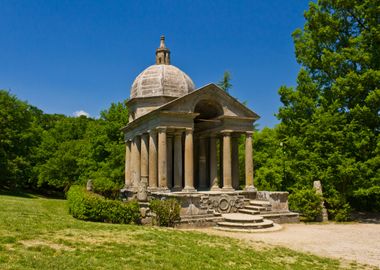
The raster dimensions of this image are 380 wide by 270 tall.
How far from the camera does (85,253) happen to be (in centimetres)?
932

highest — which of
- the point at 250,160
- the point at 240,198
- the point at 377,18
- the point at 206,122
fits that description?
the point at 377,18

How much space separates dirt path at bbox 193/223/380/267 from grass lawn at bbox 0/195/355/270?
1.36 m

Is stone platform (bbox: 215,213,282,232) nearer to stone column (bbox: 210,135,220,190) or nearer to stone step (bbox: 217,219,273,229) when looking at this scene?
stone step (bbox: 217,219,273,229)

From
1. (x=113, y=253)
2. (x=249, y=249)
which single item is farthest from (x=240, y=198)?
(x=113, y=253)

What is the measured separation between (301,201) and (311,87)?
895 cm

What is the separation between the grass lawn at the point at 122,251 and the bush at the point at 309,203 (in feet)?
29.6

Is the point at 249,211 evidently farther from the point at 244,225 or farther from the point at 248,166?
the point at 248,166

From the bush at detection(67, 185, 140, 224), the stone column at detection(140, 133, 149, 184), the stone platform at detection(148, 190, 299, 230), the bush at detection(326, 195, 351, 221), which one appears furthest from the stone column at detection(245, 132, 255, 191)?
the bush at detection(67, 185, 140, 224)

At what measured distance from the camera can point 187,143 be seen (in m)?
22.1

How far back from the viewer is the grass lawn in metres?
8.55

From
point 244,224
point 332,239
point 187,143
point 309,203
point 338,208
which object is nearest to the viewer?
point 332,239

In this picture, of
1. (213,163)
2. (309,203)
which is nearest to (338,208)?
(309,203)

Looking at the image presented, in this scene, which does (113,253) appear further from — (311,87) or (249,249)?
(311,87)

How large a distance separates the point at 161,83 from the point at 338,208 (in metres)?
16.0
